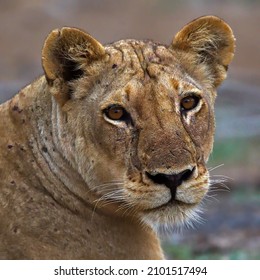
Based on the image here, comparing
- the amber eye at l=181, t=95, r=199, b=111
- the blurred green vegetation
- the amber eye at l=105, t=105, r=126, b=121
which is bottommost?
the blurred green vegetation

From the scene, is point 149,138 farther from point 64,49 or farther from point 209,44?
point 209,44

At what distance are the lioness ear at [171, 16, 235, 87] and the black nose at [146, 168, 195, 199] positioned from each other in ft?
2.59

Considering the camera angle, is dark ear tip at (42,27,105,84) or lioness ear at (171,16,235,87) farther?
lioness ear at (171,16,235,87)

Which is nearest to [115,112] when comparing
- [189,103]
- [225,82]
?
[189,103]

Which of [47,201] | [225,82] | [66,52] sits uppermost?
[66,52]

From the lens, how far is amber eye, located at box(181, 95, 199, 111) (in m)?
5.38

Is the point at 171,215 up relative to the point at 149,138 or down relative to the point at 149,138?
down

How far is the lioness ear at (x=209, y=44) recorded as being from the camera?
18.9 feet

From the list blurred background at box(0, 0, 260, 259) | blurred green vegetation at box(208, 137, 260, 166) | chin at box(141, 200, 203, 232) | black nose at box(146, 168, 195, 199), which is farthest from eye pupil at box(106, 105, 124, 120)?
blurred green vegetation at box(208, 137, 260, 166)

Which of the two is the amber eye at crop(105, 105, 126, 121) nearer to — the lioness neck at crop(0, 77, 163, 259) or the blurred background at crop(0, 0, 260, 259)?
the lioness neck at crop(0, 77, 163, 259)

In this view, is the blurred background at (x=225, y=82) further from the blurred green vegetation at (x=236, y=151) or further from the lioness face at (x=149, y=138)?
the lioness face at (x=149, y=138)

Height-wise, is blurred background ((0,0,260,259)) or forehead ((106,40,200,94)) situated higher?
forehead ((106,40,200,94))

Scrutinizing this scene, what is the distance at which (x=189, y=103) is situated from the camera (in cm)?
540
